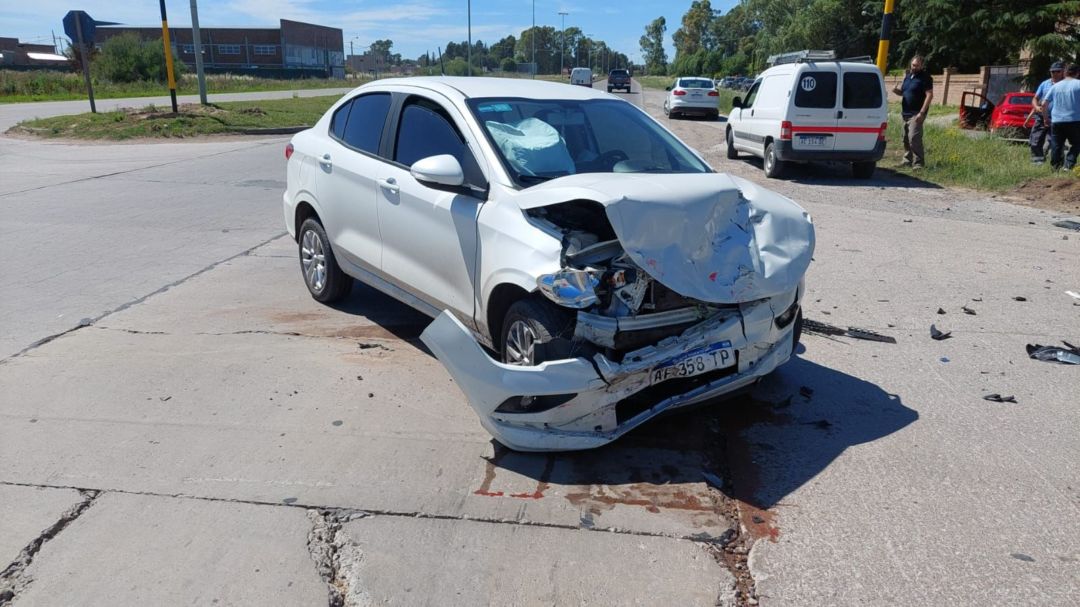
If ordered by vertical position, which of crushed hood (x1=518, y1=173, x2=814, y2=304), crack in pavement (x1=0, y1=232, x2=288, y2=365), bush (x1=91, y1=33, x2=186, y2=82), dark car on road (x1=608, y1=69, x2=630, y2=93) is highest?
bush (x1=91, y1=33, x2=186, y2=82)

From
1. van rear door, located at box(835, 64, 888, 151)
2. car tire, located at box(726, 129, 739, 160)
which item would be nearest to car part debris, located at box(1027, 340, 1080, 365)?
van rear door, located at box(835, 64, 888, 151)

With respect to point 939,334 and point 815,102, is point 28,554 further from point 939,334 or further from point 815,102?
point 815,102

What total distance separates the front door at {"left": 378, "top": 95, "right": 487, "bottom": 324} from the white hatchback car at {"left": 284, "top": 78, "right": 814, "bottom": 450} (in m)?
0.01

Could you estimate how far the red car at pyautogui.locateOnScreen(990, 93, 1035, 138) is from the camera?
68.2 feet

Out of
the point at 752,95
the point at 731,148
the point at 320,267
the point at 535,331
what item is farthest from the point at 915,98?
the point at 535,331

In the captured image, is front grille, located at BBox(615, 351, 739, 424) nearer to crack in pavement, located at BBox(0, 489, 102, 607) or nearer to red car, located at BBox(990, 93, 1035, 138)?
crack in pavement, located at BBox(0, 489, 102, 607)

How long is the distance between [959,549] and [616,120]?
330 cm

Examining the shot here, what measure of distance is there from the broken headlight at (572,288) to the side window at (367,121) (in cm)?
235

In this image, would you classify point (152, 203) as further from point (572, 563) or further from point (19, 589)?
point (572, 563)

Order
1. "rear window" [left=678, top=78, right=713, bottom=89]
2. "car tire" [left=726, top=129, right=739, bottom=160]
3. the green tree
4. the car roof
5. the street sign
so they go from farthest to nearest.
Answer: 1. the green tree
2. "rear window" [left=678, top=78, right=713, bottom=89]
3. the street sign
4. "car tire" [left=726, top=129, right=739, bottom=160]
5. the car roof

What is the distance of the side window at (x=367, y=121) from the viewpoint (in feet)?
18.7

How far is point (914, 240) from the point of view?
30.8ft

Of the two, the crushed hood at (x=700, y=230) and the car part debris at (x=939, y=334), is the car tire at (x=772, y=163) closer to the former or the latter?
the car part debris at (x=939, y=334)

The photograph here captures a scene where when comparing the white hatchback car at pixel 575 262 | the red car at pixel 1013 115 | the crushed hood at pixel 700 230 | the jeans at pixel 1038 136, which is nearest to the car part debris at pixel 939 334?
the white hatchback car at pixel 575 262
